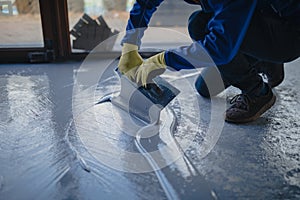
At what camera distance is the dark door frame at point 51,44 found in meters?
1.76

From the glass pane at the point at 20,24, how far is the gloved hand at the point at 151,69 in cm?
90

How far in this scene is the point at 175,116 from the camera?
1260mm

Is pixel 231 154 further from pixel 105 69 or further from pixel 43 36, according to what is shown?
pixel 43 36

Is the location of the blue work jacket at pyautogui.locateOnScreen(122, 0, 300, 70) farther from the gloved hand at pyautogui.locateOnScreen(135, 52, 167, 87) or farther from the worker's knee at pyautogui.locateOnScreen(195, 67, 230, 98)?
the worker's knee at pyautogui.locateOnScreen(195, 67, 230, 98)

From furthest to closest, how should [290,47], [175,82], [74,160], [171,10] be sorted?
[171,10]
[175,82]
[290,47]
[74,160]

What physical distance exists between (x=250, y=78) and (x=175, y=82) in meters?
0.40

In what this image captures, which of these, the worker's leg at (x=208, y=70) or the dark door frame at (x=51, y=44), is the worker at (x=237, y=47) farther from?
the dark door frame at (x=51, y=44)

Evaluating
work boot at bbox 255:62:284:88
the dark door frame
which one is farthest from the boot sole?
the dark door frame

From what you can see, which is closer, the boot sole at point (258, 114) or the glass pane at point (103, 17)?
the boot sole at point (258, 114)

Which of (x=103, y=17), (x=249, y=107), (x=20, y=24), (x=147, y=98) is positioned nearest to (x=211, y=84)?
(x=249, y=107)

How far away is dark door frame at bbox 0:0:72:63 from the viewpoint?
176cm

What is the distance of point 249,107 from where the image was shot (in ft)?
4.10

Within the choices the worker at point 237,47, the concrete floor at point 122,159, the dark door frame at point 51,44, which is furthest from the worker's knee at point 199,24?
the dark door frame at point 51,44

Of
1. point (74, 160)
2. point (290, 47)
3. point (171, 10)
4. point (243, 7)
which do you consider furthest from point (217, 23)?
point (171, 10)
